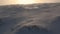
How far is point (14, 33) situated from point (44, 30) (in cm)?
18

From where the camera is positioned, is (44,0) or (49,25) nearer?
(49,25)

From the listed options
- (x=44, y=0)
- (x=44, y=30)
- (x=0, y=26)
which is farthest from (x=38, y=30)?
(x=44, y=0)

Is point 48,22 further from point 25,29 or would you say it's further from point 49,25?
point 25,29

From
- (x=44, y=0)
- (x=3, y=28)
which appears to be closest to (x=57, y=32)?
(x=3, y=28)

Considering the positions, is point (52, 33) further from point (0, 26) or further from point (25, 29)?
point (0, 26)

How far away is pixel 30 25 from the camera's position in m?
0.72

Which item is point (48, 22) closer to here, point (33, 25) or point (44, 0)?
point (33, 25)

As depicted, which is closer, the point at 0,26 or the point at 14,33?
the point at 14,33

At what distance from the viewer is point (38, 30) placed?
0.68 m

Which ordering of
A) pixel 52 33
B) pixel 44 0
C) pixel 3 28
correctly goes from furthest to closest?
pixel 44 0
pixel 3 28
pixel 52 33

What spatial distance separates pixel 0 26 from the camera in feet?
2.53

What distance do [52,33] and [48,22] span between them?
13 cm

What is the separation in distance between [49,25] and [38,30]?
88 millimetres

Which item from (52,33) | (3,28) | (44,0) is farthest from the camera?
(44,0)
